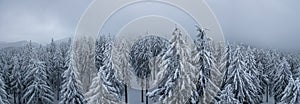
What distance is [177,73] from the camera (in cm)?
2412

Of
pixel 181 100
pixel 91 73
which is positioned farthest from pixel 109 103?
pixel 91 73

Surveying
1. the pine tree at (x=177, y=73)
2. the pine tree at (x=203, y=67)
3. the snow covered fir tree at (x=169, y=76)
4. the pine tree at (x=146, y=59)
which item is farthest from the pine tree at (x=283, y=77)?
the pine tree at (x=177, y=73)

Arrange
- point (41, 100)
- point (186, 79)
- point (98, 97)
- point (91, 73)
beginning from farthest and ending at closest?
point (91, 73)
point (41, 100)
point (98, 97)
point (186, 79)

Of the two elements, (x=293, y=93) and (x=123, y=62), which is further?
(x=123, y=62)

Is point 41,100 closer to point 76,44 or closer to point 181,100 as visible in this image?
point 76,44

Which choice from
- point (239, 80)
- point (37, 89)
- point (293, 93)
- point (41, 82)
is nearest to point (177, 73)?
point (239, 80)

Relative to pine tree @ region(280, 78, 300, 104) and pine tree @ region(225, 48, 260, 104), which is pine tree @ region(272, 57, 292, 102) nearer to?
pine tree @ region(280, 78, 300, 104)

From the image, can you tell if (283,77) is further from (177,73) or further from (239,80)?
(177,73)

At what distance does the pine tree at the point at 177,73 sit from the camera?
23891 mm

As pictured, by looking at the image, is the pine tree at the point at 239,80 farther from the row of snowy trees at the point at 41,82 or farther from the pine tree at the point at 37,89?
the pine tree at the point at 37,89

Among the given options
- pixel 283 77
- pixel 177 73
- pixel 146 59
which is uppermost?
pixel 146 59

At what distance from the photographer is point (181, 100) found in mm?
25078

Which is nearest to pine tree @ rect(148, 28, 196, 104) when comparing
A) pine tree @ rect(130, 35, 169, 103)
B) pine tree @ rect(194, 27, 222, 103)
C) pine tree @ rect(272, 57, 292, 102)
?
pine tree @ rect(194, 27, 222, 103)

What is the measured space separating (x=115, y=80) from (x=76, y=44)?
21.7 m
